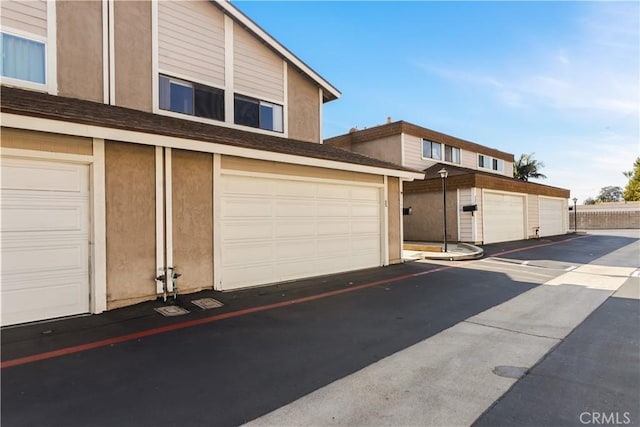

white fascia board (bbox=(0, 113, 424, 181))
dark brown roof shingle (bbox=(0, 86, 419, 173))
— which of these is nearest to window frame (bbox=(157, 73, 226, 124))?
dark brown roof shingle (bbox=(0, 86, 419, 173))

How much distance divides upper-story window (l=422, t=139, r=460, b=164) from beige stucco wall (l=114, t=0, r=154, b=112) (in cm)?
1611

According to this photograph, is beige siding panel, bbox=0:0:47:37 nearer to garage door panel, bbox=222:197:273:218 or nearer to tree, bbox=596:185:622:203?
garage door panel, bbox=222:197:273:218

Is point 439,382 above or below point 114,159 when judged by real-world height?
below

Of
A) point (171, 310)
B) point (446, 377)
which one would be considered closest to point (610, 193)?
point (446, 377)

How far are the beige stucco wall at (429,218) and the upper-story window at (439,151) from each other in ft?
10.5

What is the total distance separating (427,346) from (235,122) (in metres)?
8.13

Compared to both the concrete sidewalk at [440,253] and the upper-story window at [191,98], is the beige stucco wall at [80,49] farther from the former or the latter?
the concrete sidewalk at [440,253]

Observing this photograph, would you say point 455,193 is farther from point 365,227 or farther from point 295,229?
point 295,229

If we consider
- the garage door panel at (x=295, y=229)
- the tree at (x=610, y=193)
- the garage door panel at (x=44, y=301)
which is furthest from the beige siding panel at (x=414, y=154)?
the tree at (x=610, y=193)

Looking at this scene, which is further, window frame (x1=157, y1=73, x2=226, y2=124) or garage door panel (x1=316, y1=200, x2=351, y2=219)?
garage door panel (x1=316, y1=200, x2=351, y2=219)

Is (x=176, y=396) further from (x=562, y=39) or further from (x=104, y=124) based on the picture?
(x=562, y=39)

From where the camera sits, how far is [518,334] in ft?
15.8

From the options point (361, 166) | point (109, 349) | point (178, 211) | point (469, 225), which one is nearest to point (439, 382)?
point (109, 349)

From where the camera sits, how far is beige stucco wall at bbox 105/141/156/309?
19.3 feet
